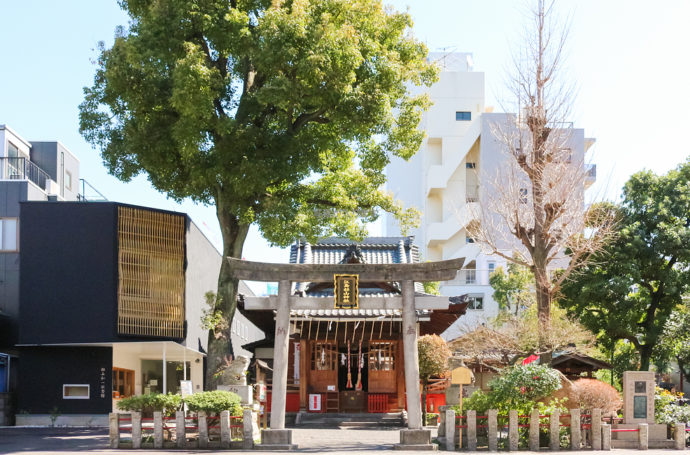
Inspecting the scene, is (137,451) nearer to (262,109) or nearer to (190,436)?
(190,436)

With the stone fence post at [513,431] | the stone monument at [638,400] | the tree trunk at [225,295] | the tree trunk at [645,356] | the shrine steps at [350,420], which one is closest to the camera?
the stone fence post at [513,431]

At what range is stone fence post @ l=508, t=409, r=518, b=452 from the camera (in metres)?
16.6

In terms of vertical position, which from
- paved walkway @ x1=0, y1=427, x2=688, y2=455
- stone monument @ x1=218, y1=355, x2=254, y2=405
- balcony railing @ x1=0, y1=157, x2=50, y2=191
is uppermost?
balcony railing @ x1=0, y1=157, x2=50, y2=191

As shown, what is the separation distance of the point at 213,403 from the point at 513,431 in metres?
6.57

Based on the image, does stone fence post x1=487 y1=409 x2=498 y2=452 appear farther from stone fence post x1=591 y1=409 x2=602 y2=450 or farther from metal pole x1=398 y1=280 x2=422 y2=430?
stone fence post x1=591 y1=409 x2=602 y2=450

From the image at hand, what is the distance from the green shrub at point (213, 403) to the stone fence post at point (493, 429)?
18.5ft

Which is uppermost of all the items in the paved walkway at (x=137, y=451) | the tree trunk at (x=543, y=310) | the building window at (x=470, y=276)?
the building window at (x=470, y=276)

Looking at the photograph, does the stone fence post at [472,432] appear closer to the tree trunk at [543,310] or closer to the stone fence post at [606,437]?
the stone fence post at [606,437]

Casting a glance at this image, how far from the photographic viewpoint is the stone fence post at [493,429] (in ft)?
54.7

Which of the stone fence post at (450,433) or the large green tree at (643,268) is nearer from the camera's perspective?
the stone fence post at (450,433)

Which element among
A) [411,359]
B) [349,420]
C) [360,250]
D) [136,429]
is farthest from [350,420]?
[136,429]

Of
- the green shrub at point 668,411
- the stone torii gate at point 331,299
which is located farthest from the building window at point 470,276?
the stone torii gate at point 331,299

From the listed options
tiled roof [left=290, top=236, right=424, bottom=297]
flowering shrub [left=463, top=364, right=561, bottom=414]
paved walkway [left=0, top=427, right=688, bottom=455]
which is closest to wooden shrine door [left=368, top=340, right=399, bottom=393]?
paved walkway [left=0, top=427, right=688, bottom=455]

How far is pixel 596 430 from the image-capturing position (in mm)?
17016
